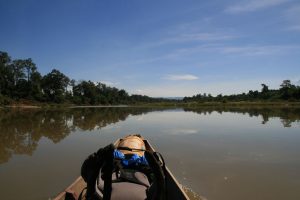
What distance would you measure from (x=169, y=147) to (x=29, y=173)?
18.7ft

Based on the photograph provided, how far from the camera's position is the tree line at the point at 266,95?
79500 millimetres

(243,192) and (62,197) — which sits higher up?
(62,197)

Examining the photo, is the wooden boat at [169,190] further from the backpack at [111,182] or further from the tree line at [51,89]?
the tree line at [51,89]

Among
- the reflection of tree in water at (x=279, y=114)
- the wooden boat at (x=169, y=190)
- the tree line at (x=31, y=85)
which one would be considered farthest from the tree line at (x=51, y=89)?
the wooden boat at (x=169, y=190)

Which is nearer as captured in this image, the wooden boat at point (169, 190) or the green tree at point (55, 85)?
the wooden boat at point (169, 190)

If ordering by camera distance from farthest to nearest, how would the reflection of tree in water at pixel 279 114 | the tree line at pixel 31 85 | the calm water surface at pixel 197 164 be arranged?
1. the tree line at pixel 31 85
2. the reflection of tree in water at pixel 279 114
3. the calm water surface at pixel 197 164

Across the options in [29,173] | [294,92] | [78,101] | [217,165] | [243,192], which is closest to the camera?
[243,192]

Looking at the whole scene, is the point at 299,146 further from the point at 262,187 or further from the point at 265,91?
the point at 265,91

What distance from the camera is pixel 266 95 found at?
91.6m

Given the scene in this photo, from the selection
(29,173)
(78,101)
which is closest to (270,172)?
(29,173)

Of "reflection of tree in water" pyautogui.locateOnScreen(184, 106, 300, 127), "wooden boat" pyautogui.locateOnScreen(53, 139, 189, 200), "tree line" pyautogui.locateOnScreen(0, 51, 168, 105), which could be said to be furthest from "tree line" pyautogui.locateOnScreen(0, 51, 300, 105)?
"wooden boat" pyautogui.locateOnScreen(53, 139, 189, 200)

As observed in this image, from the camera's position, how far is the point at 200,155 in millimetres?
10125

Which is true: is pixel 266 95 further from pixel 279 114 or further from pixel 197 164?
pixel 197 164

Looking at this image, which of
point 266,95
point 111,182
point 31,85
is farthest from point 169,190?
point 266,95
